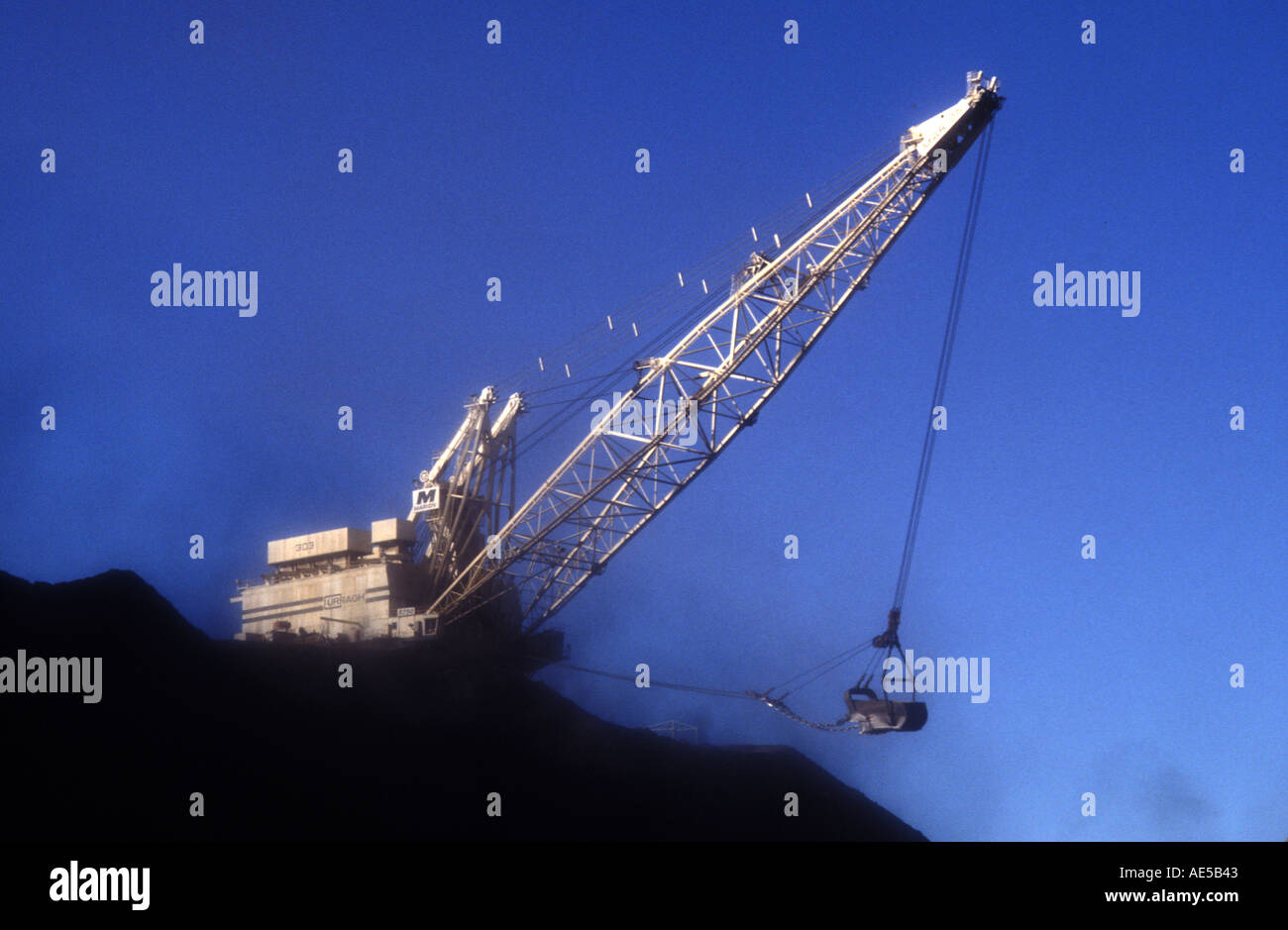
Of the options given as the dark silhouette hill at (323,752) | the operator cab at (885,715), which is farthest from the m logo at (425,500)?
the operator cab at (885,715)

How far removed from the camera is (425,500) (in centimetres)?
6488

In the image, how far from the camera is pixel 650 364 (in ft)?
195

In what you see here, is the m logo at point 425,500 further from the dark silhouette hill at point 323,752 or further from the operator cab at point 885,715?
the operator cab at point 885,715

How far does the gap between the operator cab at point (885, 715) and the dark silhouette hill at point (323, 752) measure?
55.9ft

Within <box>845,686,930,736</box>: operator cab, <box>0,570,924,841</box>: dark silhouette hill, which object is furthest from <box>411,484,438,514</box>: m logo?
<box>845,686,930,736</box>: operator cab

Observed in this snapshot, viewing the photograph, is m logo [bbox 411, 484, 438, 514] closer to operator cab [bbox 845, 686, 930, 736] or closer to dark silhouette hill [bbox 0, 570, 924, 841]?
dark silhouette hill [bbox 0, 570, 924, 841]

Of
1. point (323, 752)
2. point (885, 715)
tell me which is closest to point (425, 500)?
point (323, 752)

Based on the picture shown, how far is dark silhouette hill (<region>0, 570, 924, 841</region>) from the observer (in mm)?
44031

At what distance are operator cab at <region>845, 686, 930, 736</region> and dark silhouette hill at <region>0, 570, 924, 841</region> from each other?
17.0 m

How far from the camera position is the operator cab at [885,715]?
158 feet

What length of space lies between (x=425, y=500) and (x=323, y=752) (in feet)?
49.3
